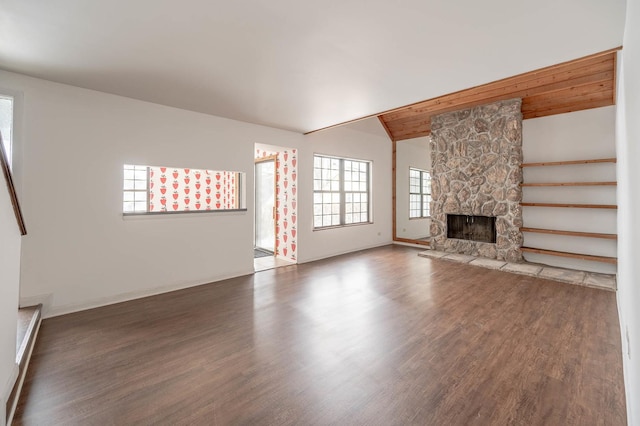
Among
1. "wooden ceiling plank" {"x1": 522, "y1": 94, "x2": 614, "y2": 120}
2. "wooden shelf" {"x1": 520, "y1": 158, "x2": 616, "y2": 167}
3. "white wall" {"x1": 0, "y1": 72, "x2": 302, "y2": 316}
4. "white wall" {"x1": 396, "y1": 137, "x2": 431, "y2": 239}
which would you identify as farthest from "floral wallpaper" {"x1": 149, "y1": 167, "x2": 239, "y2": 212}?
"wooden ceiling plank" {"x1": 522, "y1": 94, "x2": 614, "y2": 120}

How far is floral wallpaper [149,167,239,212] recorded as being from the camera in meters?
5.97

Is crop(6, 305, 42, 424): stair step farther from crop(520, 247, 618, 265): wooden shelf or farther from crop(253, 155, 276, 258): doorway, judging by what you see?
crop(520, 247, 618, 265): wooden shelf

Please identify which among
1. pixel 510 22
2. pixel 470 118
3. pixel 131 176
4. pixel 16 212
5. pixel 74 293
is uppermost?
pixel 470 118

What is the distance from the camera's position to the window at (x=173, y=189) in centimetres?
573

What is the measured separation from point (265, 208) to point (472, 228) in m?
4.60

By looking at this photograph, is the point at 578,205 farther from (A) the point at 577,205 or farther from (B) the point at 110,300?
(B) the point at 110,300

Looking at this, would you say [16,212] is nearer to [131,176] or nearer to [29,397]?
[29,397]

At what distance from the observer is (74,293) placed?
3166mm

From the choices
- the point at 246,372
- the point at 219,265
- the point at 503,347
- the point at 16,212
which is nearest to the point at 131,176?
the point at 219,265

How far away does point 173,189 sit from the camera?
6.18 meters

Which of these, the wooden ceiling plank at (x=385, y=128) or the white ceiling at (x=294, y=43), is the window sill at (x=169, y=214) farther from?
the wooden ceiling plank at (x=385, y=128)

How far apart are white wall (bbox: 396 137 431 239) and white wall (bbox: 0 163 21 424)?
699cm

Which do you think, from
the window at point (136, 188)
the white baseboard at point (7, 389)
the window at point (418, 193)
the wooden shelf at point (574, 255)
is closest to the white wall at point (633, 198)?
the white baseboard at point (7, 389)

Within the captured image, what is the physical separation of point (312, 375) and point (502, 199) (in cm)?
492
